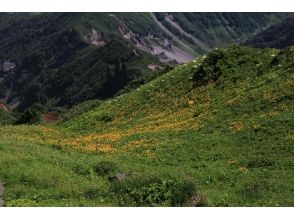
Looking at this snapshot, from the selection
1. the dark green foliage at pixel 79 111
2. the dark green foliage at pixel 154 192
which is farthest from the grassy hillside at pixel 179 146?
the dark green foliage at pixel 79 111

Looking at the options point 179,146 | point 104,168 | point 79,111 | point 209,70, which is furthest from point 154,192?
point 79,111

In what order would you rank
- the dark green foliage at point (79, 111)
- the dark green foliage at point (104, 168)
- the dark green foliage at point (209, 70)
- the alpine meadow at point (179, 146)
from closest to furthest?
the alpine meadow at point (179, 146) → the dark green foliage at point (104, 168) → the dark green foliage at point (209, 70) → the dark green foliage at point (79, 111)

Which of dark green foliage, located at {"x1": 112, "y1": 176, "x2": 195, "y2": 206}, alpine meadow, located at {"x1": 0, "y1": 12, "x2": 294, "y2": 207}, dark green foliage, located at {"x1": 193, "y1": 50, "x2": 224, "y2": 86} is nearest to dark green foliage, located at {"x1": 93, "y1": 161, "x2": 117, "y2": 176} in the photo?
alpine meadow, located at {"x1": 0, "y1": 12, "x2": 294, "y2": 207}

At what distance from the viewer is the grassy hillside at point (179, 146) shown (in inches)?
969

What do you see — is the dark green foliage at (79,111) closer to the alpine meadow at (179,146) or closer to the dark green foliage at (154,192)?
the alpine meadow at (179,146)

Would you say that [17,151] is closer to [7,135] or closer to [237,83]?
[7,135]

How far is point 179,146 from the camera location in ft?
116

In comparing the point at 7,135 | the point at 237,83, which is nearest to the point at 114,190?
the point at 7,135

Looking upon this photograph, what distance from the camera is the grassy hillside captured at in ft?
80.7

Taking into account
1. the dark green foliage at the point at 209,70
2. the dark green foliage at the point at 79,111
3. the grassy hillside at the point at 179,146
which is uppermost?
the dark green foliage at the point at 209,70

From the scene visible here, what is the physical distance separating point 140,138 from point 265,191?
15.1 metres

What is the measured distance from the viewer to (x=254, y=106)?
4072 centimetres

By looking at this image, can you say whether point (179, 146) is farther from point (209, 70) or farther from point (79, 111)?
point (79, 111)

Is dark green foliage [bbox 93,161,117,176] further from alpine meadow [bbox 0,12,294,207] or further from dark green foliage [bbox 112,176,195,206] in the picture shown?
dark green foliage [bbox 112,176,195,206]
